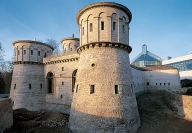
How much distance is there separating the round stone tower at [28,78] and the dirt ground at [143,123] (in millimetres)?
1933

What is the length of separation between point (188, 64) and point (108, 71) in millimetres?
40654

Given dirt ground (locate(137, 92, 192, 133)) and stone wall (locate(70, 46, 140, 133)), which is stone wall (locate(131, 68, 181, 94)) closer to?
dirt ground (locate(137, 92, 192, 133))

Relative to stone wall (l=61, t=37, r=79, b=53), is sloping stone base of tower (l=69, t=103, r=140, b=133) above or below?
below

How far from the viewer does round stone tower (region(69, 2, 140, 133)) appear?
10797mm

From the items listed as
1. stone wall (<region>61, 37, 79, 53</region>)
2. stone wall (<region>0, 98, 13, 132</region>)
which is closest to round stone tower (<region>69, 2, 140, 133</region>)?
stone wall (<region>0, 98, 13, 132</region>)

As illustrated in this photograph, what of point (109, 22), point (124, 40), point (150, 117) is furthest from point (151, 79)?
point (109, 22)

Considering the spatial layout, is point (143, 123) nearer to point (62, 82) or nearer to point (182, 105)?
point (182, 105)

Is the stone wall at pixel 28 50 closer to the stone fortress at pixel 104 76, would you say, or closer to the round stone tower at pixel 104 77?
the stone fortress at pixel 104 76

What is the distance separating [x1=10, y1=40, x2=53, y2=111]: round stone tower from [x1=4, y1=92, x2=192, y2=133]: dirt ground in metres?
1.93

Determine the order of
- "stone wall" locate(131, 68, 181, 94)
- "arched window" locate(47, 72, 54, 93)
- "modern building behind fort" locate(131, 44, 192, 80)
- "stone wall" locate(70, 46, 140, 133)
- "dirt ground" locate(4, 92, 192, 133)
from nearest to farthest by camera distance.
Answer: "stone wall" locate(70, 46, 140, 133)
"dirt ground" locate(4, 92, 192, 133)
"arched window" locate(47, 72, 54, 93)
"stone wall" locate(131, 68, 181, 94)
"modern building behind fort" locate(131, 44, 192, 80)

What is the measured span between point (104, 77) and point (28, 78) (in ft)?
45.2

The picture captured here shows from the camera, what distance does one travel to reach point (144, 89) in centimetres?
2819

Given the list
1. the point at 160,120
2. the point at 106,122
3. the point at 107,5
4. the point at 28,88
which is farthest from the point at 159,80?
the point at 28,88

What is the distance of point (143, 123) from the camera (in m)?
13.2
